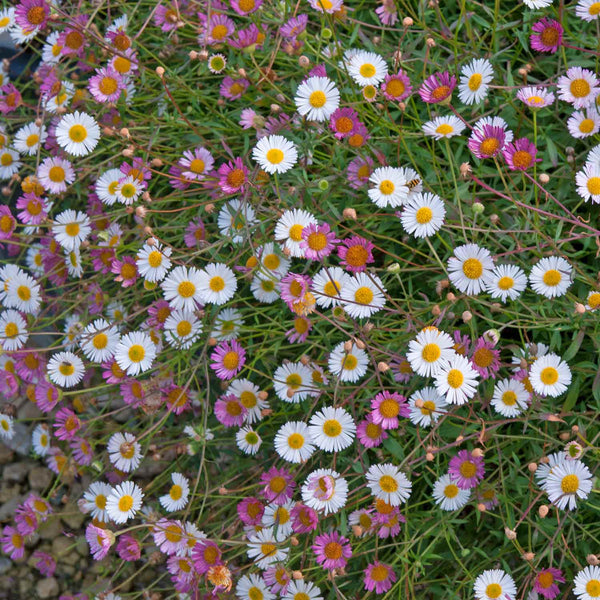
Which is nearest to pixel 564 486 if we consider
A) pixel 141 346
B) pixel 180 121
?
pixel 141 346

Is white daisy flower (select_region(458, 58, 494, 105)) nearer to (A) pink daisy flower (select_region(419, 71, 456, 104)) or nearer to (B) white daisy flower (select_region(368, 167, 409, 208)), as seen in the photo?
(A) pink daisy flower (select_region(419, 71, 456, 104))

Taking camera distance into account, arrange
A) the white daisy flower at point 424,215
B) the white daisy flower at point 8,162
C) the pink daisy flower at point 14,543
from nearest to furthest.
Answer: the white daisy flower at point 424,215
the pink daisy flower at point 14,543
the white daisy flower at point 8,162

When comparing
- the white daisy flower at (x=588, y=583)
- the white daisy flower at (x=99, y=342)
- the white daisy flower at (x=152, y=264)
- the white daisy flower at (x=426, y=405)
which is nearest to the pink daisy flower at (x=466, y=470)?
the white daisy flower at (x=426, y=405)

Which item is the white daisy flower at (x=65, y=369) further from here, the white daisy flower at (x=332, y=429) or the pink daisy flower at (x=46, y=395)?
the white daisy flower at (x=332, y=429)

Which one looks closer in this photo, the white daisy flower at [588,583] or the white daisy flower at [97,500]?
the white daisy flower at [588,583]

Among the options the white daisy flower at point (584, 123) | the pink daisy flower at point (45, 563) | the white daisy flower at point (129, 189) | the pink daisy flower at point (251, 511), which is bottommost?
the pink daisy flower at point (45, 563)

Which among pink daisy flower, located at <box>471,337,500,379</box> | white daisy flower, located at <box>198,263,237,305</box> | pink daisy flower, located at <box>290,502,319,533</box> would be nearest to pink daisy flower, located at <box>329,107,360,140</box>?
white daisy flower, located at <box>198,263,237,305</box>
